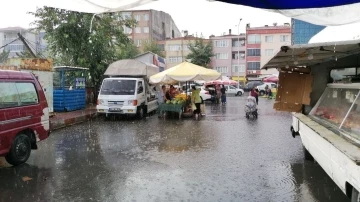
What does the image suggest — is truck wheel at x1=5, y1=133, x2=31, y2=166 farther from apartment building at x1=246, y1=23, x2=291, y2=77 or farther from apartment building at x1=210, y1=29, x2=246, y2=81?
apartment building at x1=210, y1=29, x2=246, y2=81

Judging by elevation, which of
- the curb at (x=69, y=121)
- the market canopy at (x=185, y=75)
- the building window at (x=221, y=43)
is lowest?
the curb at (x=69, y=121)

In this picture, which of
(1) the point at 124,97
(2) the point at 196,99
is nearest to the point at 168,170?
(1) the point at 124,97

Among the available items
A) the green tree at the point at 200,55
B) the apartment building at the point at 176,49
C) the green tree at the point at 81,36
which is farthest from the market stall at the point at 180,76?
the apartment building at the point at 176,49

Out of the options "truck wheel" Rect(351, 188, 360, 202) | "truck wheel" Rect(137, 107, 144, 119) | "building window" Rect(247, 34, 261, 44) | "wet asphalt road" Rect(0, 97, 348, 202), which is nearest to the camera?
"truck wheel" Rect(351, 188, 360, 202)

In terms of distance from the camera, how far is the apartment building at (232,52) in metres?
64.4

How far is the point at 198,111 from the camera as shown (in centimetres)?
1686

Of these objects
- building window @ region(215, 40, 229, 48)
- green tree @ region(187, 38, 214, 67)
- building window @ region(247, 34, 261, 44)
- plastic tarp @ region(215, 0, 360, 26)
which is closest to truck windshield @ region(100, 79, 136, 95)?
plastic tarp @ region(215, 0, 360, 26)

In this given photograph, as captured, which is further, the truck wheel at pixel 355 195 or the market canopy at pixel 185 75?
the market canopy at pixel 185 75

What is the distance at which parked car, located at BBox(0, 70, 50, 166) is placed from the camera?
21.4 feet

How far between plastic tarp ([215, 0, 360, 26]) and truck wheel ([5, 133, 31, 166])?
6.06m

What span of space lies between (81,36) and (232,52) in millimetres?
47259

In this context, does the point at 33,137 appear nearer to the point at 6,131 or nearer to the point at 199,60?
the point at 6,131

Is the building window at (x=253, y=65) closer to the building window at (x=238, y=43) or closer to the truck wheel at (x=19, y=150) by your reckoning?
the building window at (x=238, y=43)

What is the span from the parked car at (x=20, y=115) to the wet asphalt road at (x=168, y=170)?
0.40 meters
